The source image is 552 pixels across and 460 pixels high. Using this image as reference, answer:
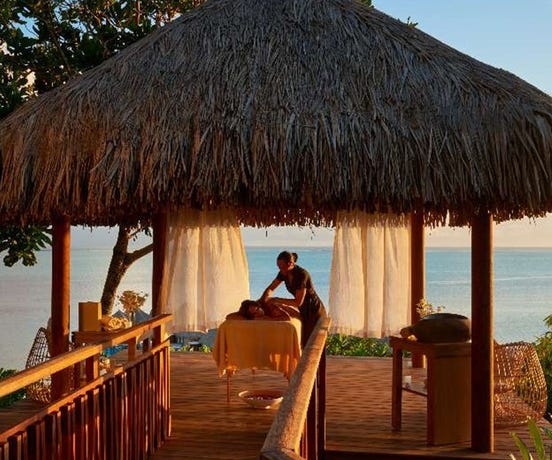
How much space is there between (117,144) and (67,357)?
184 cm

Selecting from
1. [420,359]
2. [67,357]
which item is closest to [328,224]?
[420,359]

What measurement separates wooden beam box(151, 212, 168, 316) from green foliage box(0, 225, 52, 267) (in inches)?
130

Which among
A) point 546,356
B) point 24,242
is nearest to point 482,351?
point 546,356

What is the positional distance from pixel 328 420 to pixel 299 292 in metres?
1.28

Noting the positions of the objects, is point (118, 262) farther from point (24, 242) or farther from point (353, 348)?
point (353, 348)

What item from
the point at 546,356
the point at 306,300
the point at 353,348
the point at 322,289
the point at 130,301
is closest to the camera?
the point at 306,300

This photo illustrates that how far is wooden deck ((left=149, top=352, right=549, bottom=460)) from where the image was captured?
173 inches

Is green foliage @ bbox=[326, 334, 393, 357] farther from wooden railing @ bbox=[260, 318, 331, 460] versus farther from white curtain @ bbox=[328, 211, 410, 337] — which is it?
wooden railing @ bbox=[260, 318, 331, 460]

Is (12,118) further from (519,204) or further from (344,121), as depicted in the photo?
A: (519,204)

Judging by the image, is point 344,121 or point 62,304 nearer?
point 344,121

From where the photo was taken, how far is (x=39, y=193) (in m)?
4.88

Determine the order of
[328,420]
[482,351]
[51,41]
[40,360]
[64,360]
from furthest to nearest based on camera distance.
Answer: [51,41], [40,360], [328,420], [482,351], [64,360]

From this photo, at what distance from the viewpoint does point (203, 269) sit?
23.1ft

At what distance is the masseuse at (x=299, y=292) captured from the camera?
20.2 ft
